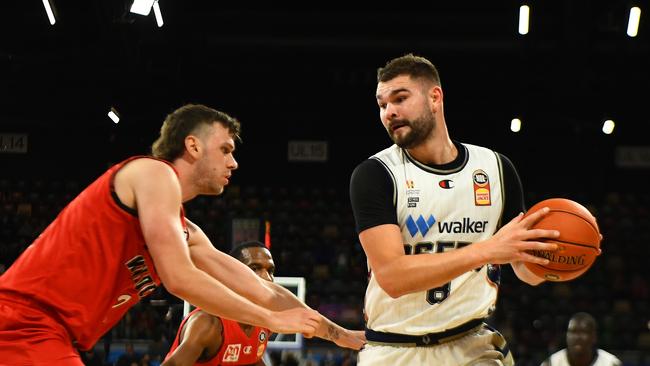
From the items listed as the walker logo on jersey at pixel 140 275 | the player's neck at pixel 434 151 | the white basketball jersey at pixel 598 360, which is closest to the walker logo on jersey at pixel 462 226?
the player's neck at pixel 434 151

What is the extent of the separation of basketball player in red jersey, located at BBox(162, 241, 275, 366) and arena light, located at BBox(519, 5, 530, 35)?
31.1ft

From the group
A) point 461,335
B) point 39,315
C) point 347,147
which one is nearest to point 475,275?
point 461,335

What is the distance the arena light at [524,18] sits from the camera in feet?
48.0

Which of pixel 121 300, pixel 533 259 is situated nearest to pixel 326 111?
pixel 121 300

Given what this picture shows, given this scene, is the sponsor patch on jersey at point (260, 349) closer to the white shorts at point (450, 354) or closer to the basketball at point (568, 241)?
the white shorts at point (450, 354)

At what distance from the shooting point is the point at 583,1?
592 inches

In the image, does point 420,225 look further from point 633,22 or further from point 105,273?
point 633,22

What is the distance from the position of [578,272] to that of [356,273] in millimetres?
13967

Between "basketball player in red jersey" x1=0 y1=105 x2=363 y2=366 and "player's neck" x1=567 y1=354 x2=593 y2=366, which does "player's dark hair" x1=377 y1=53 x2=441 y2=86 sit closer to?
"basketball player in red jersey" x1=0 y1=105 x2=363 y2=366

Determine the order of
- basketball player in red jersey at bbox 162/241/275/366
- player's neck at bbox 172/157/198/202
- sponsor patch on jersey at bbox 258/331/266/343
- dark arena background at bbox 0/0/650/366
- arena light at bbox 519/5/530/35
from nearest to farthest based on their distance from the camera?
player's neck at bbox 172/157/198/202
basketball player in red jersey at bbox 162/241/275/366
sponsor patch on jersey at bbox 258/331/266/343
arena light at bbox 519/5/530/35
dark arena background at bbox 0/0/650/366

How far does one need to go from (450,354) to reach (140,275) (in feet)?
4.53

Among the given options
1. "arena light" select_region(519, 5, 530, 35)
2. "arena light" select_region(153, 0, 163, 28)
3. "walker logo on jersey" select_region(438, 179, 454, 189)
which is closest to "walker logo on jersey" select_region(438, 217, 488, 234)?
"walker logo on jersey" select_region(438, 179, 454, 189)

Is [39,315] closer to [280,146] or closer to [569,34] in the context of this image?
[569,34]

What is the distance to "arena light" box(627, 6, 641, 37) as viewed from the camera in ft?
47.4
